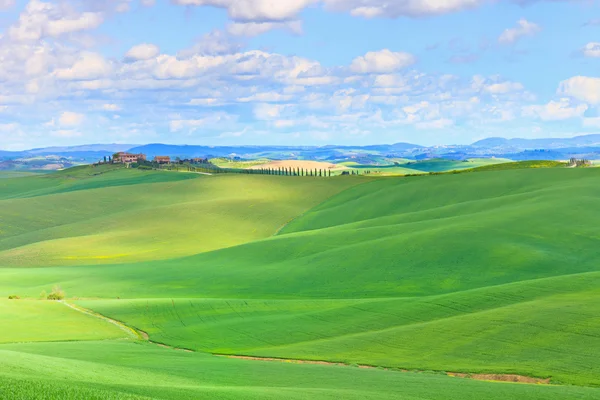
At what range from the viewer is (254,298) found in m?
58.7

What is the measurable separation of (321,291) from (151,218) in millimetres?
60109

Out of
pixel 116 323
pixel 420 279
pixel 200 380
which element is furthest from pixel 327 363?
pixel 420 279

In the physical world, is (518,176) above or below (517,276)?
above

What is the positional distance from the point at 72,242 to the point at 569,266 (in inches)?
2488

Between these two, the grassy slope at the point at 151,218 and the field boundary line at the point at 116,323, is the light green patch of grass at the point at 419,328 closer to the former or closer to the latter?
the field boundary line at the point at 116,323

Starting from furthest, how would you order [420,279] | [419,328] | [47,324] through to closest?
[420,279] → [47,324] → [419,328]

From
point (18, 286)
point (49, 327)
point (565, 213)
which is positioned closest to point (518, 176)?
point (565, 213)

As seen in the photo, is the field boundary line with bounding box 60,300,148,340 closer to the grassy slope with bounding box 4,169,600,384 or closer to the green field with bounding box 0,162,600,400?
the green field with bounding box 0,162,600,400

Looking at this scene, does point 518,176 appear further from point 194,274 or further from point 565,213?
point 194,274

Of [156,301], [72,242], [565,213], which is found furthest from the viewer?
A: [72,242]

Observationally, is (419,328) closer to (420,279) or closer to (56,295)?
(420,279)

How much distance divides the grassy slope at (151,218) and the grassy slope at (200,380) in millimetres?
55550

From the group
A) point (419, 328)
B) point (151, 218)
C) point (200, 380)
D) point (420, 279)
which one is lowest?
point (420, 279)

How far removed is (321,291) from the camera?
5978cm
